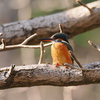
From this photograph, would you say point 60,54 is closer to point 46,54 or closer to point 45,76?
point 45,76

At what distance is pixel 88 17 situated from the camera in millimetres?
3568

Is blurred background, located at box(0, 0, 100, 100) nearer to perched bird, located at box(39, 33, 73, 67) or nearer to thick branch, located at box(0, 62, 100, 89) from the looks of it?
perched bird, located at box(39, 33, 73, 67)

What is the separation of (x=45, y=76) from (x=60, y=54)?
0.51 metres

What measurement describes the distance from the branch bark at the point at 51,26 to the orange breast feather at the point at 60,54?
28.3 inches

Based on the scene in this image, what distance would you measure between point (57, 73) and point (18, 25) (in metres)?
1.44

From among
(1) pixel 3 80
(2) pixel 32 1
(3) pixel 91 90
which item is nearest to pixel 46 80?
(1) pixel 3 80

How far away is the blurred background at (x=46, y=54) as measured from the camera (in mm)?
6664

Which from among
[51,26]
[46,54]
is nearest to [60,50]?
[51,26]

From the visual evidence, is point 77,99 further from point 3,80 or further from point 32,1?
point 3,80

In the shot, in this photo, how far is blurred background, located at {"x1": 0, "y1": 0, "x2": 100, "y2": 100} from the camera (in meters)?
6.66

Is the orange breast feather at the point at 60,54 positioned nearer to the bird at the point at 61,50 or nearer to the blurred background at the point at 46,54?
the bird at the point at 61,50

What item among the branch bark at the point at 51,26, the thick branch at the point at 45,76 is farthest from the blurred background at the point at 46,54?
the thick branch at the point at 45,76

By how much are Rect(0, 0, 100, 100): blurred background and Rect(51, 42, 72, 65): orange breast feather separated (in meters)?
3.20

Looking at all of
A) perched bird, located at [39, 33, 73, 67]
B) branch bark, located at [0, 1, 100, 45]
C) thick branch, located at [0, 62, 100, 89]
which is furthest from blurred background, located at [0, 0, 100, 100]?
thick branch, located at [0, 62, 100, 89]
